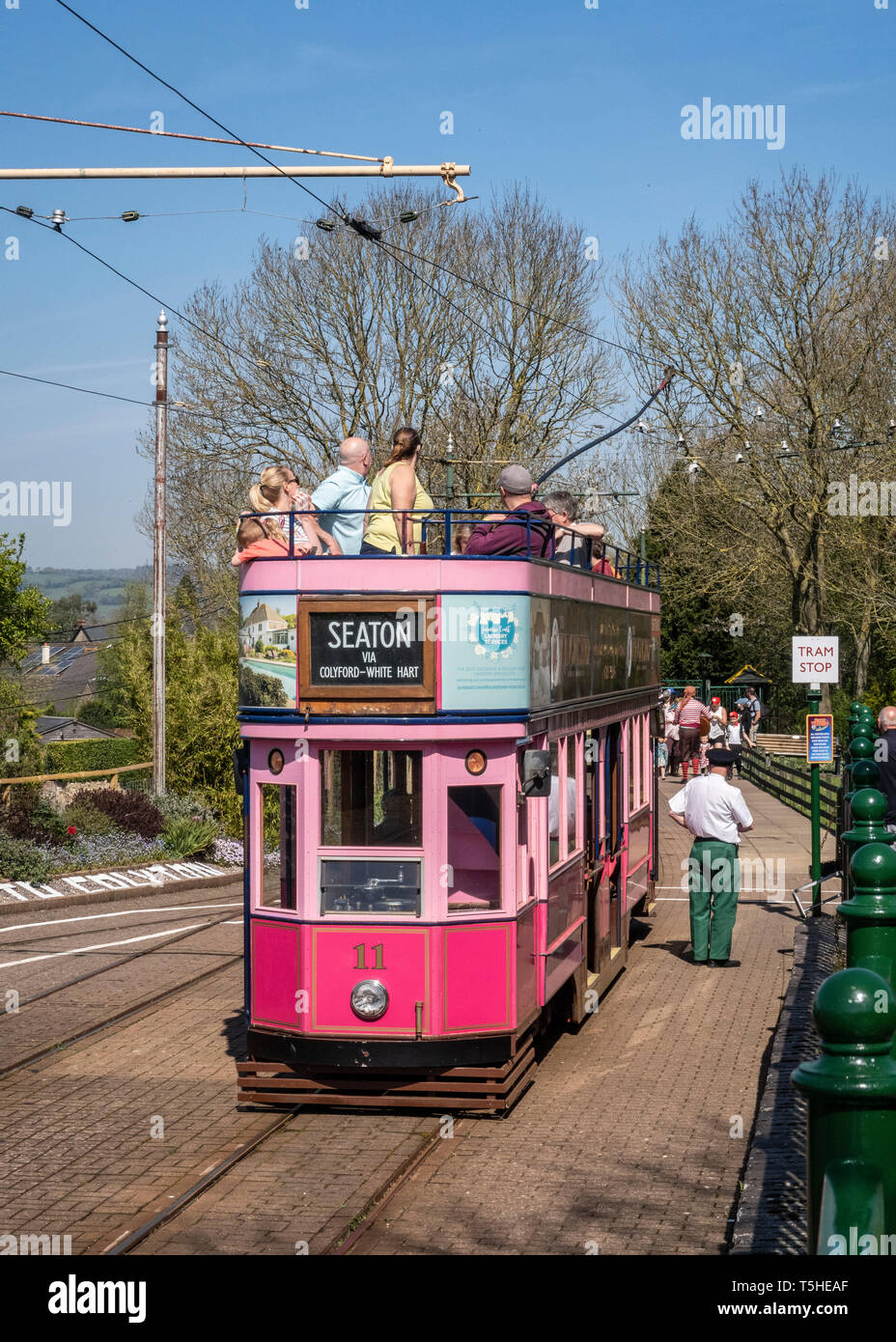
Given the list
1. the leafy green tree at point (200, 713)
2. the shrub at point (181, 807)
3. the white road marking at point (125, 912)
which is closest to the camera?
the white road marking at point (125, 912)

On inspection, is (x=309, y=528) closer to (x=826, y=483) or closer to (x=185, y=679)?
(x=185, y=679)

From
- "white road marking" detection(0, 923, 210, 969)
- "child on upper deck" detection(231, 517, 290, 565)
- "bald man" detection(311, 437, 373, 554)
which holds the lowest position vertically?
"white road marking" detection(0, 923, 210, 969)

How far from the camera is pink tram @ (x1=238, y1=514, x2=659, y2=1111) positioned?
917 cm

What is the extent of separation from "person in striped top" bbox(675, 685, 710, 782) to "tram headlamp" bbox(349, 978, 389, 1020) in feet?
80.9

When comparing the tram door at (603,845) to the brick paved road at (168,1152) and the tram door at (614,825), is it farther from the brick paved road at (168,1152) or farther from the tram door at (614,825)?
the brick paved road at (168,1152)

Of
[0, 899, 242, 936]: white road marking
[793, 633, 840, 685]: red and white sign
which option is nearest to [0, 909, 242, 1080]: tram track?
[0, 899, 242, 936]: white road marking

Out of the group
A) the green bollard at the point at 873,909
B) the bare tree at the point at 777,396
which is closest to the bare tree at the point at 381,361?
the bare tree at the point at 777,396

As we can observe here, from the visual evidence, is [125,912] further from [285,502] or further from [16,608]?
[16,608]

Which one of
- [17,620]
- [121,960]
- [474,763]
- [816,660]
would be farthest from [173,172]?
[17,620]

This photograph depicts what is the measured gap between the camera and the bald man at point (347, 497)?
10.2m

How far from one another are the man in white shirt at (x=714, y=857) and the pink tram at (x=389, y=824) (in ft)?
15.7

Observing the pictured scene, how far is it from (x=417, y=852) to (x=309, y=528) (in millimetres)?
2085

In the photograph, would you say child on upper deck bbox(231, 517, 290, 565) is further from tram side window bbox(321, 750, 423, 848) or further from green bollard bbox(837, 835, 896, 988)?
green bollard bbox(837, 835, 896, 988)
